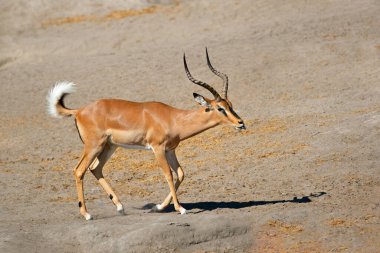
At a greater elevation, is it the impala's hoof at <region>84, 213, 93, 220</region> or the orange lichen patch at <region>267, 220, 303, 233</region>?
the impala's hoof at <region>84, 213, 93, 220</region>

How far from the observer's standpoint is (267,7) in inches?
1202

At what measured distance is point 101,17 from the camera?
3184cm

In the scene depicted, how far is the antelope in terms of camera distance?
14.5 meters

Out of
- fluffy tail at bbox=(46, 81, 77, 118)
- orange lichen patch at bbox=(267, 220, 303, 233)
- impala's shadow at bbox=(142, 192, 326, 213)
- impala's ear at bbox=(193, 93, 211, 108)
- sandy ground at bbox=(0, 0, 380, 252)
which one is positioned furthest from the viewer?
impala's shadow at bbox=(142, 192, 326, 213)

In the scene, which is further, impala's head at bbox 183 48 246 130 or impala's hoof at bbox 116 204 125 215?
impala's hoof at bbox 116 204 125 215

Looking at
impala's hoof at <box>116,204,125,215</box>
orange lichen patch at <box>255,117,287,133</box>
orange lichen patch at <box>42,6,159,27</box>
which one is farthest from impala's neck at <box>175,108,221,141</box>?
orange lichen patch at <box>42,6,159,27</box>

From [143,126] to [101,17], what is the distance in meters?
18.0

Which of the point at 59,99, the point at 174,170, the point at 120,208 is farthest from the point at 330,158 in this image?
the point at 59,99

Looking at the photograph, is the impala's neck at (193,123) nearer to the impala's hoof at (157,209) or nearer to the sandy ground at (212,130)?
the impala's hoof at (157,209)

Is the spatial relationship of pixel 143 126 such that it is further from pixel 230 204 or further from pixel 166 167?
pixel 230 204

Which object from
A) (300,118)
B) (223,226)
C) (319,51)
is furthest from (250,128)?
(223,226)

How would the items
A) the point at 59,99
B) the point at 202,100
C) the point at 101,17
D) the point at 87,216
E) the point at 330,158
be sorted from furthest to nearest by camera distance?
the point at 101,17 → the point at 330,158 → the point at 59,99 → the point at 202,100 → the point at 87,216

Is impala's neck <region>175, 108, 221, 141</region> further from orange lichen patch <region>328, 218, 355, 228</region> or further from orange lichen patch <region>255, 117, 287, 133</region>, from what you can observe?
orange lichen patch <region>255, 117, 287, 133</region>

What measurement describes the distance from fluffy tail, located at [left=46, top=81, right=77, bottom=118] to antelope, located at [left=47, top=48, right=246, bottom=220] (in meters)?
0.02
